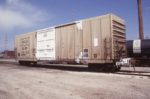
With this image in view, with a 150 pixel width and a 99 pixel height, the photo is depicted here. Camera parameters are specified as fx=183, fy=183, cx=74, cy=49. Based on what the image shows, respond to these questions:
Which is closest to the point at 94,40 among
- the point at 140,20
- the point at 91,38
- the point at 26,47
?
the point at 91,38

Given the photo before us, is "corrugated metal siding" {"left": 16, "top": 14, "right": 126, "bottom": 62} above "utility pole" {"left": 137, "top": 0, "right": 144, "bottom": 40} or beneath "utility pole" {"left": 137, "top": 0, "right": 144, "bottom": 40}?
beneath

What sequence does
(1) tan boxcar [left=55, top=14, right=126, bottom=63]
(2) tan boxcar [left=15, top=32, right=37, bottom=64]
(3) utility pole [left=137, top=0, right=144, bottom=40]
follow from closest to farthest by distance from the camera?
(1) tan boxcar [left=55, top=14, right=126, bottom=63] < (2) tan boxcar [left=15, top=32, right=37, bottom=64] < (3) utility pole [left=137, top=0, right=144, bottom=40]

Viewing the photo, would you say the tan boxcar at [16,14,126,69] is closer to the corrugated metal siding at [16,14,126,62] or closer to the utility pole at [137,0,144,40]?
the corrugated metal siding at [16,14,126,62]

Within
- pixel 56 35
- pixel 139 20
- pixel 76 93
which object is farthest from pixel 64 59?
pixel 139 20

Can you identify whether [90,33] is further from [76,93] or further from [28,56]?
[28,56]

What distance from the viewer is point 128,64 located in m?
12.4

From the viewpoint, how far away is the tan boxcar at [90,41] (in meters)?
12.5

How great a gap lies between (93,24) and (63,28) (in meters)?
3.34

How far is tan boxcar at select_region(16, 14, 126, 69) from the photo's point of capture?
1246 centimetres

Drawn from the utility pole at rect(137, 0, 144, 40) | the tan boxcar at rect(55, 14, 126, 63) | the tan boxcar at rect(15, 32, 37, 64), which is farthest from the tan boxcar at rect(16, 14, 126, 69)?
the utility pole at rect(137, 0, 144, 40)

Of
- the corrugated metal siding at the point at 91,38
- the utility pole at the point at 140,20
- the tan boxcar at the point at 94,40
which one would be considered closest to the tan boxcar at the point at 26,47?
the corrugated metal siding at the point at 91,38

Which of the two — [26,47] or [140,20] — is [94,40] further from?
[140,20]

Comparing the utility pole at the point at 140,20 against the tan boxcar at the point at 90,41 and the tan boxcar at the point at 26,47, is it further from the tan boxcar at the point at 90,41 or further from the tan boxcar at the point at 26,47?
the tan boxcar at the point at 26,47

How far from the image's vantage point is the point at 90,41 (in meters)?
13.5
